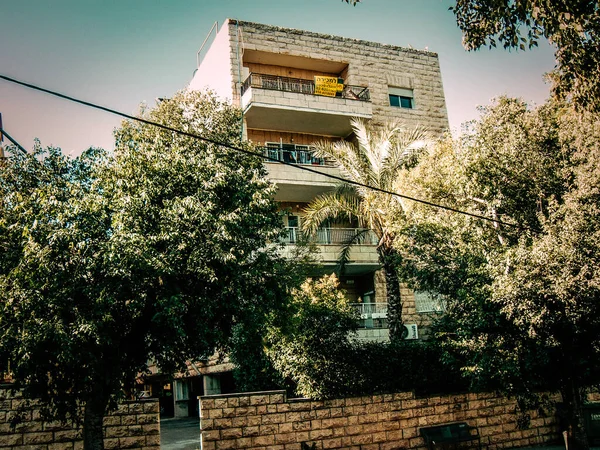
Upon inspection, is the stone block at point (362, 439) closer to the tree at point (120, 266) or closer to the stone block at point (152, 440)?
the tree at point (120, 266)

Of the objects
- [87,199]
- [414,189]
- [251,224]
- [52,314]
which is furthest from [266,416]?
[414,189]

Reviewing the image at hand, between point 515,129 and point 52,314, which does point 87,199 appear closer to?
point 52,314

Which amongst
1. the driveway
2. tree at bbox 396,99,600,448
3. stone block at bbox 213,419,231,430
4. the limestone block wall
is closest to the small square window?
the limestone block wall

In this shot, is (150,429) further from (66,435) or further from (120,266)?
(120,266)

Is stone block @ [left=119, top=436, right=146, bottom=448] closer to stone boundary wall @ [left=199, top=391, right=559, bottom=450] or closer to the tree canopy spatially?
stone boundary wall @ [left=199, top=391, right=559, bottom=450]

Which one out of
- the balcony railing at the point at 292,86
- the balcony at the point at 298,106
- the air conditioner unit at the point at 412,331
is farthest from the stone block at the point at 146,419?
the balcony railing at the point at 292,86

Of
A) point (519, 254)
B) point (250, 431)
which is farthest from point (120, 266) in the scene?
point (519, 254)

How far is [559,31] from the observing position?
921 centimetres

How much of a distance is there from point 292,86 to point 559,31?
1433 cm

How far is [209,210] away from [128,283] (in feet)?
7.05

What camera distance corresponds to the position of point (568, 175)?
12352 millimetres

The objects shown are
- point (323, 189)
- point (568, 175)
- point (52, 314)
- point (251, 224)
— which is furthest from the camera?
point (323, 189)

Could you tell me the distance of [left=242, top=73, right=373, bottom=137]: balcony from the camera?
2052 cm

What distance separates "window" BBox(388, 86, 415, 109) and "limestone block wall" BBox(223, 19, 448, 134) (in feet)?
0.59
